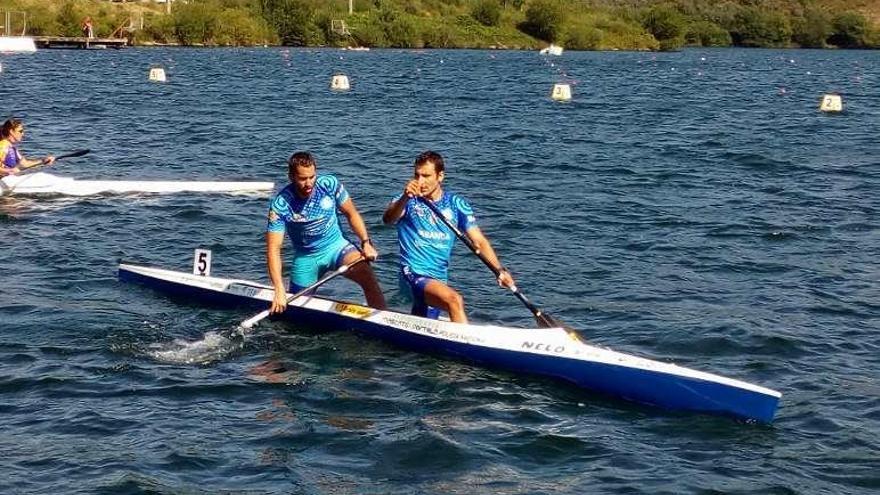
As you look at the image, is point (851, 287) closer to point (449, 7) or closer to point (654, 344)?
point (654, 344)

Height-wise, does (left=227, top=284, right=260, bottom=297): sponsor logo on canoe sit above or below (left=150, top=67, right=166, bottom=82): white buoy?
below

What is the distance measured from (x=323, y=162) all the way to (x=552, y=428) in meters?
16.3

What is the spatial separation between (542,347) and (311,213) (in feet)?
8.87

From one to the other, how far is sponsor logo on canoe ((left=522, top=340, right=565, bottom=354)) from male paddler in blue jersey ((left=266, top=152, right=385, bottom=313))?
178 centimetres

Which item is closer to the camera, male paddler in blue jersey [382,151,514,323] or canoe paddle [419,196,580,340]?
canoe paddle [419,196,580,340]

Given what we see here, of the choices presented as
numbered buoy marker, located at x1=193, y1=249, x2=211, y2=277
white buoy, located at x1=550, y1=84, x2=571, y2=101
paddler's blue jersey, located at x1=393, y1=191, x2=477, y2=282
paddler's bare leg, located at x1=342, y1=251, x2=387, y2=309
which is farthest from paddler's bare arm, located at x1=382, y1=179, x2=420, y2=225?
white buoy, located at x1=550, y1=84, x2=571, y2=101

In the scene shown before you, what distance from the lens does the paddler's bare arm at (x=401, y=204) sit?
10430 millimetres

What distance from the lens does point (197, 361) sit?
11.1 meters

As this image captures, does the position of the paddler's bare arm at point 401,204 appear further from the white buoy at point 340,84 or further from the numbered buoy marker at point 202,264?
the white buoy at point 340,84

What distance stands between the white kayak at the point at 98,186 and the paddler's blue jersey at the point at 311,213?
28.8 feet

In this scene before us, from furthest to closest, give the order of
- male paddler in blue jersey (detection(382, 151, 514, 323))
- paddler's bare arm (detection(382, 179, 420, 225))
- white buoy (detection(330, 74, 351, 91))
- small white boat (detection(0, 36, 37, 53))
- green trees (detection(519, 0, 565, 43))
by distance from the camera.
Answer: green trees (detection(519, 0, 565, 43)) → small white boat (detection(0, 36, 37, 53)) → white buoy (detection(330, 74, 351, 91)) → male paddler in blue jersey (detection(382, 151, 514, 323)) → paddler's bare arm (detection(382, 179, 420, 225))

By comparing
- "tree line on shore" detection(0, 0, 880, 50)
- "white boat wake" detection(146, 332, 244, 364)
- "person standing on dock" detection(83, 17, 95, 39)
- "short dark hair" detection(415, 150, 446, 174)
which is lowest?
"white boat wake" detection(146, 332, 244, 364)

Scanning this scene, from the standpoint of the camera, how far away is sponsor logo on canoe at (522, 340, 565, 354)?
34.2ft

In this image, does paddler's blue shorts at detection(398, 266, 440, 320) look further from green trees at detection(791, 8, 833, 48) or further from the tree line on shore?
green trees at detection(791, 8, 833, 48)
